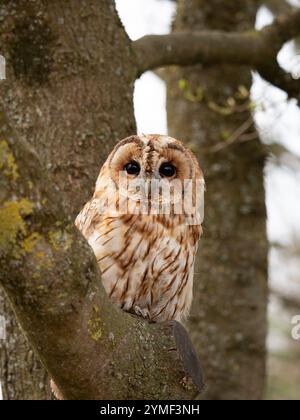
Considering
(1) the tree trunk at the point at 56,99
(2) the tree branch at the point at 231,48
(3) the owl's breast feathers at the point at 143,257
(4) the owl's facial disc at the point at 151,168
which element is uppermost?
(2) the tree branch at the point at 231,48

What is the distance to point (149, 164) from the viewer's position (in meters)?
2.80

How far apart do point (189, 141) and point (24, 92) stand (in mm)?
1888

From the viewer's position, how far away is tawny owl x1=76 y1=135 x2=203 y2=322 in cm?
275

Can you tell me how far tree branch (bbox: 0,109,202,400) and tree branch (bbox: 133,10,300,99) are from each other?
1.46 metres

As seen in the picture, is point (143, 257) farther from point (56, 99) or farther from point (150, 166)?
point (56, 99)

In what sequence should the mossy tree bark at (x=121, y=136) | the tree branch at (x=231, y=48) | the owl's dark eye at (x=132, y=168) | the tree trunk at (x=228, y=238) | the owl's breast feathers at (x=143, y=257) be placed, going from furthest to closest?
the tree trunk at (x=228, y=238) → the tree branch at (x=231, y=48) → the owl's dark eye at (x=132, y=168) → the owl's breast feathers at (x=143, y=257) → the mossy tree bark at (x=121, y=136)

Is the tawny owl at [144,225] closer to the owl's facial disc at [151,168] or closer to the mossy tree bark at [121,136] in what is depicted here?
the owl's facial disc at [151,168]

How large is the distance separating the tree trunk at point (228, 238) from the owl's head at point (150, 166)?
52.4 inches

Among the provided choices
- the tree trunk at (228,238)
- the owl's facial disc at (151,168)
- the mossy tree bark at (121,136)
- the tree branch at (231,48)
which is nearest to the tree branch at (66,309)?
the mossy tree bark at (121,136)

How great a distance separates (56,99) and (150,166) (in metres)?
0.49

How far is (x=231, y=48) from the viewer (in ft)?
12.6

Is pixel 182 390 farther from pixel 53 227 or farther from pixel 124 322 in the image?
pixel 53 227

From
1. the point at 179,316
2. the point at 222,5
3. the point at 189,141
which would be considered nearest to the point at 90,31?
the point at 179,316

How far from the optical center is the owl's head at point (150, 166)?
2.80 meters
